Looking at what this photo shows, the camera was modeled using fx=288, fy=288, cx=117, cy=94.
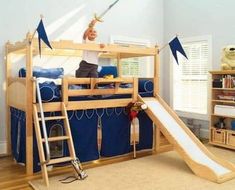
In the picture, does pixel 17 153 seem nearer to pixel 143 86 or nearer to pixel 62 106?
pixel 62 106

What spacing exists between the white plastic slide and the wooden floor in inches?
27.2

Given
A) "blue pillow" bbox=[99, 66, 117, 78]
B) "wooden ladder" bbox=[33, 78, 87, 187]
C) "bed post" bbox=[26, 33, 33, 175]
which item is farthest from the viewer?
"blue pillow" bbox=[99, 66, 117, 78]

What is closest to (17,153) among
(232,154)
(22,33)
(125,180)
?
(125,180)

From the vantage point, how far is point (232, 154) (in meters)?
4.37

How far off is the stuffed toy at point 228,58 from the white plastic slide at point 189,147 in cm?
130

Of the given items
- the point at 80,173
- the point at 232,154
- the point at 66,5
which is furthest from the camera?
the point at 66,5

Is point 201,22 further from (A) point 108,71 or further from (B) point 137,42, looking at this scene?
(A) point 108,71

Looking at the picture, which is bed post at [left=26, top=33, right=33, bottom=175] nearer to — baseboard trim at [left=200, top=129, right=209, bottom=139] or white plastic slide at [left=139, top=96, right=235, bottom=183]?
white plastic slide at [left=139, top=96, right=235, bottom=183]

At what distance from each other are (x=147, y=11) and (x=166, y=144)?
9.34 feet

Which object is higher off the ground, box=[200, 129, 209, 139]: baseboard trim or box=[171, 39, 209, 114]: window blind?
box=[171, 39, 209, 114]: window blind

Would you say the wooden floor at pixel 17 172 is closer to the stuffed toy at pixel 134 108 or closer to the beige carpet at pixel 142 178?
the beige carpet at pixel 142 178

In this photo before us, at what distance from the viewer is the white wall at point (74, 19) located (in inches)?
175

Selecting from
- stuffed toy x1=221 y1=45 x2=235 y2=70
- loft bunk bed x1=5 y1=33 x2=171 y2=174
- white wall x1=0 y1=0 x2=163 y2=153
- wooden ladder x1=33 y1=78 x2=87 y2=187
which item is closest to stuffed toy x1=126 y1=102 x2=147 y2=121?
loft bunk bed x1=5 y1=33 x2=171 y2=174

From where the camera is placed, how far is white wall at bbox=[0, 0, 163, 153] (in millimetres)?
4441
